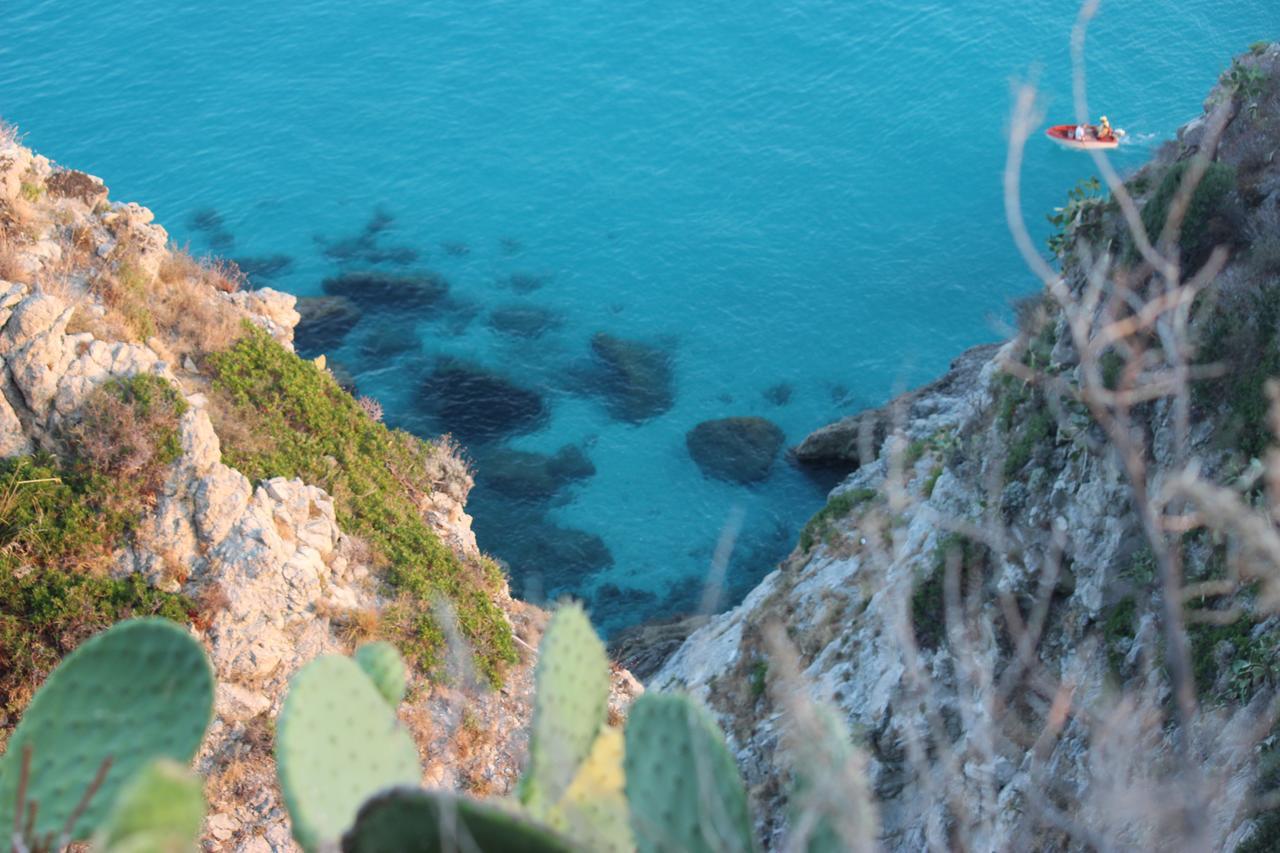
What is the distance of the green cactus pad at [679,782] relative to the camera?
11.4 feet

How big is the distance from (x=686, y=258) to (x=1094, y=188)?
15425 millimetres

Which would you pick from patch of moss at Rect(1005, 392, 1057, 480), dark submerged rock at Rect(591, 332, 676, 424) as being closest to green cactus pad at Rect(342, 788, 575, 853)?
patch of moss at Rect(1005, 392, 1057, 480)

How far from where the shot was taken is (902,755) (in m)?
11.8

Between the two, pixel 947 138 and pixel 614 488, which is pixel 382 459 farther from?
pixel 947 138

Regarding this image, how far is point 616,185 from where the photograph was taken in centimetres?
2947

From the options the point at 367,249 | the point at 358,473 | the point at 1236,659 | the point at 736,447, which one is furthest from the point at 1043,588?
the point at 367,249

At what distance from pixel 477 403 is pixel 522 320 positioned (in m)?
3.04

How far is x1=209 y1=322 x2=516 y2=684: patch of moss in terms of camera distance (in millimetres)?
12578

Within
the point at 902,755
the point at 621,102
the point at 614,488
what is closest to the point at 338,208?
the point at 621,102

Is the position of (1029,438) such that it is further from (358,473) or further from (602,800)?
(602,800)

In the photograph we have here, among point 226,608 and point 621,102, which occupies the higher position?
point 621,102

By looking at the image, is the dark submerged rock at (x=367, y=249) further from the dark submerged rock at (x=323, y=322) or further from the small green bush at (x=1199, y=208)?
the small green bush at (x=1199, y=208)

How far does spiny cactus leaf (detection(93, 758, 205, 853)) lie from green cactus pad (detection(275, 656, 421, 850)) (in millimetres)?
1123

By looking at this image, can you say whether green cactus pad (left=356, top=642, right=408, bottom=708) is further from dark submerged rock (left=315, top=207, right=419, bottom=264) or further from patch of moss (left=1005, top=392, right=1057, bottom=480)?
dark submerged rock (left=315, top=207, right=419, bottom=264)
